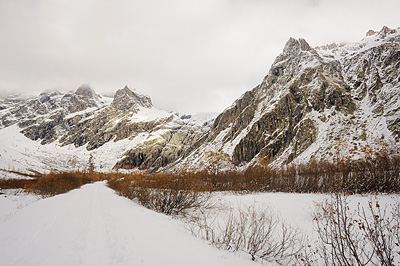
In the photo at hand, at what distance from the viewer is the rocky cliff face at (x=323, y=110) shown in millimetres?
53469

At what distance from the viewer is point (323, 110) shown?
68562 mm

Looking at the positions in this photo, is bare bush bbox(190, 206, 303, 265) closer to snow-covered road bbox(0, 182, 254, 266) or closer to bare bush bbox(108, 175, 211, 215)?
snow-covered road bbox(0, 182, 254, 266)

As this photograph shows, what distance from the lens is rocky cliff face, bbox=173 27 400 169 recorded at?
53.5 m

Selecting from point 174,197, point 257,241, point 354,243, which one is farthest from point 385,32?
point 257,241

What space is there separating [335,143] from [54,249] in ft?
214

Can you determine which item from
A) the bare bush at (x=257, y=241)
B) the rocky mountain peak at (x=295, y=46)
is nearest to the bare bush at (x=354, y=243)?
the bare bush at (x=257, y=241)

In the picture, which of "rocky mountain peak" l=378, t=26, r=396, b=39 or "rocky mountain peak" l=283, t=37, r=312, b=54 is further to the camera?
"rocky mountain peak" l=283, t=37, r=312, b=54

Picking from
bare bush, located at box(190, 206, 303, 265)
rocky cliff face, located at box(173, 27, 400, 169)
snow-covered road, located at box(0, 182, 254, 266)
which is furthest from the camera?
rocky cliff face, located at box(173, 27, 400, 169)

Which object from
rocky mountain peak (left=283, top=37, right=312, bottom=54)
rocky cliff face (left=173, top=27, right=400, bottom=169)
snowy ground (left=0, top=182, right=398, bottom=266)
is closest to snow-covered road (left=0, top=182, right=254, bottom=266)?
snowy ground (left=0, top=182, right=398, bottom=266)

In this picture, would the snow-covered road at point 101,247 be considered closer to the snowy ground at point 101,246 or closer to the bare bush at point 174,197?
the snowy ground at point 101,246

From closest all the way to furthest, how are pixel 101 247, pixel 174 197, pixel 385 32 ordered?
1. pixel 101 247
2. pixel 174 197
3. pixel 385 32

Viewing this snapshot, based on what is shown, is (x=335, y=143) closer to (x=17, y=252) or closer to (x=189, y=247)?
(x=189, y=247)

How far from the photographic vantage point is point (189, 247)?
6195mm

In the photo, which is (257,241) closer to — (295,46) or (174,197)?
(174,197)
